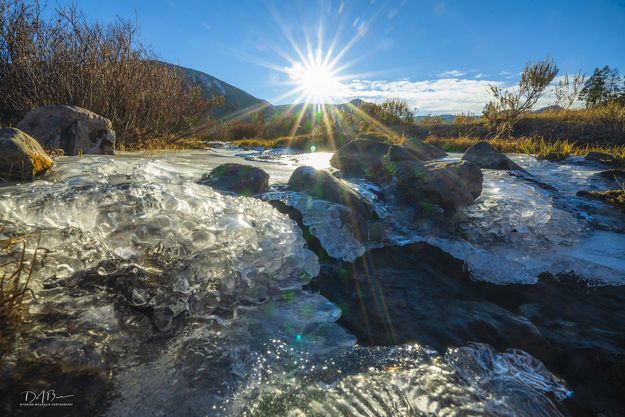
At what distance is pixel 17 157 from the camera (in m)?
2.32

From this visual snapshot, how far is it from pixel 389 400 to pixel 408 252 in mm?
1704

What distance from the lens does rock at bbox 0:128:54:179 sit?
2301 mm

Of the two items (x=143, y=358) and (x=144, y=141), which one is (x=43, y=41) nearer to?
(x=144, y=141)

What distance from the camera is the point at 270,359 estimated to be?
1.43 metres

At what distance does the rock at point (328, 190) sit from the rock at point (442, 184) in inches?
29.6

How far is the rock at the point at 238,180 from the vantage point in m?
3.39

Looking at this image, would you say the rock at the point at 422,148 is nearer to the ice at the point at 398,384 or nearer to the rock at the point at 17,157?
the ice at the point at 398,384

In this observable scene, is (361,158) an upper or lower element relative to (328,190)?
upper

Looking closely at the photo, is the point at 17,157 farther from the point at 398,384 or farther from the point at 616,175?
the point at 616,175

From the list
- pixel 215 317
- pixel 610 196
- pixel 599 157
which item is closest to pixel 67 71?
pixel 215 317

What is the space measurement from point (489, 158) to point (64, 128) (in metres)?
6.65

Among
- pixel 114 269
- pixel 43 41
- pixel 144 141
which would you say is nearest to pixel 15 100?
pixel 43 41

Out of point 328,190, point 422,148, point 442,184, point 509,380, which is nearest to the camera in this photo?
point 509,380
